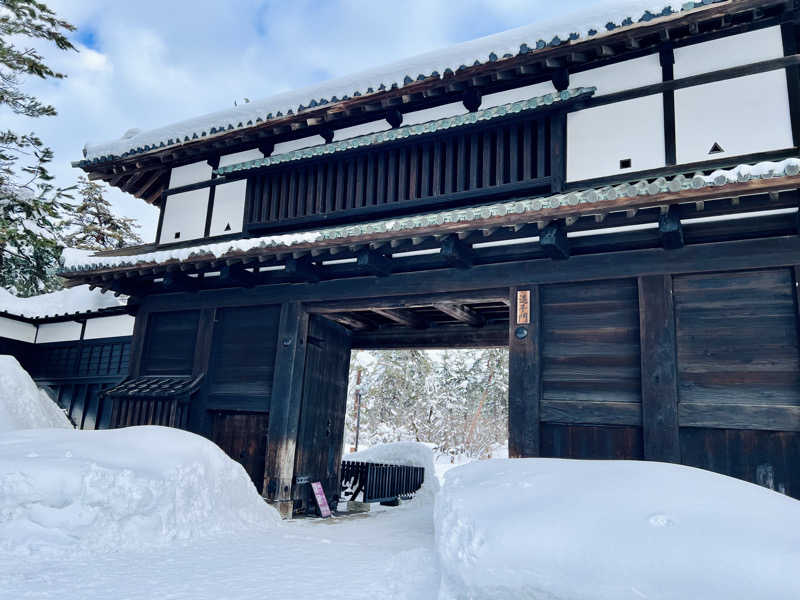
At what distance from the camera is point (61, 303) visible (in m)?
13.9

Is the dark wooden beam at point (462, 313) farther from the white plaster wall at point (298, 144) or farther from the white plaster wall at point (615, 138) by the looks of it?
the white plaster wall at point (298, 144)

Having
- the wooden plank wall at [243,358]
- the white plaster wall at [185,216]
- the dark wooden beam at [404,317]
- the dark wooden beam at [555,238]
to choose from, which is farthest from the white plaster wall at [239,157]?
the dark wooden beam at [555,238]

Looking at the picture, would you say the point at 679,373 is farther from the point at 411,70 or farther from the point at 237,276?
the point at 237,276

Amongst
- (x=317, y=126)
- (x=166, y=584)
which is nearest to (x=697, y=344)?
(x=166, y=584)

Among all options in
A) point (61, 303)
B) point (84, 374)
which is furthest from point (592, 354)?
point (61, 303)

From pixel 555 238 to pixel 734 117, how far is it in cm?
253

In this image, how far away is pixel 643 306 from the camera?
22.8ft

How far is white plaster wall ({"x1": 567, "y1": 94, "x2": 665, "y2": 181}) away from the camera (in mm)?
7223

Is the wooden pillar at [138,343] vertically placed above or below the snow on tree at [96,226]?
below

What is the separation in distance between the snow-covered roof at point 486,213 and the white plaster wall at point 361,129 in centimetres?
240

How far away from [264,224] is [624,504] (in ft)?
25.9

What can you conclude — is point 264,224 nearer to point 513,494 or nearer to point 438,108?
point 438,108

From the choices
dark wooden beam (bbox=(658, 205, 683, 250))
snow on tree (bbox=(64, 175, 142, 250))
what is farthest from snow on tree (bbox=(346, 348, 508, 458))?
dark wooden beam (bbox=(658, 205, 683, 250))

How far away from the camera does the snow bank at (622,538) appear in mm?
3082
